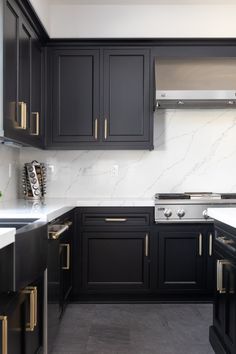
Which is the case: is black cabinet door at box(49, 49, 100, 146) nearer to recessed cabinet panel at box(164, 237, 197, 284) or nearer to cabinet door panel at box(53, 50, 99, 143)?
cabinet door panel at box(53, 50, 99, 143)

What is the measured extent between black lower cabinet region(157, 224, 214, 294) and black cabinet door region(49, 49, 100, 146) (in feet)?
3.65

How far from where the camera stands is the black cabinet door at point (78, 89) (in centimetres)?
367

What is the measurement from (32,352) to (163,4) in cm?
306

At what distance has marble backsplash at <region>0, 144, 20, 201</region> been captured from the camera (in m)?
3.38

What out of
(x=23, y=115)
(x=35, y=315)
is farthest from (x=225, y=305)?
(x=23, y=115)

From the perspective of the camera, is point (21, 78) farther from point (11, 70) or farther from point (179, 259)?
point (179, 259)

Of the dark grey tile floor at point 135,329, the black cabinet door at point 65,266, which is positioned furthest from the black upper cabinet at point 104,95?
the dark grey tile floor at point 135,329

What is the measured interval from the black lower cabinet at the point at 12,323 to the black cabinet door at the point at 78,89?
7.21 feet

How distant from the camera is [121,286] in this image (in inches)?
137

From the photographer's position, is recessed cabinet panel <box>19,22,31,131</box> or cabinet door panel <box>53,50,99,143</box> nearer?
recessed cabinet panel <box>19,22,31,131</box>

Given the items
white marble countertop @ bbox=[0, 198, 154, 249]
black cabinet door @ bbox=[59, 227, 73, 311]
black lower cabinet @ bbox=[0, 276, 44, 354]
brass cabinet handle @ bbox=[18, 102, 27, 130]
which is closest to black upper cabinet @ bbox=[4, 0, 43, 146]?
brass cabinet handle @ bbox=[18, 102, 27, 130]

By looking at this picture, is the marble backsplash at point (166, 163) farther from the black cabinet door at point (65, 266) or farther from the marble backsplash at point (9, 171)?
the black cabinet door at point (65, 266)

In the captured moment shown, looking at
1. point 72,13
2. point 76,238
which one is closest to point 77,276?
point 76,238

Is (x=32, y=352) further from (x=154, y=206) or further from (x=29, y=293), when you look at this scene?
(x=154, y=206)
